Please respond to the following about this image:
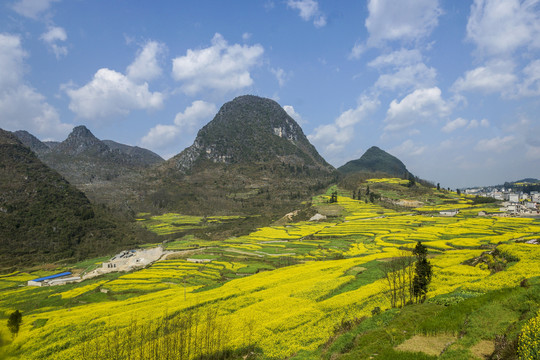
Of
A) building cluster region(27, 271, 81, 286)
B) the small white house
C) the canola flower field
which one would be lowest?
building cluster region(27, 271, 81, 286)

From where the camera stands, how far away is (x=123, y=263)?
5953cm

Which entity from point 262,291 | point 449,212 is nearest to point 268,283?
point 262,291

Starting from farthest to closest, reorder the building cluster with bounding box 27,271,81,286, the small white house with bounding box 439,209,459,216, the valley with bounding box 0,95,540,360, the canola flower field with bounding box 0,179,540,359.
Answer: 1. the small white house with bounding box 439,209,459,216
2. the building cluster with bounding box 27,271,81,286
3. the canola flower field with bounding box 0,179,540,359
4. the valley with bounding box 0,95,540,360

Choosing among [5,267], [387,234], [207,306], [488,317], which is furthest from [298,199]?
[488,317]

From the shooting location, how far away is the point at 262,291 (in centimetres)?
3072

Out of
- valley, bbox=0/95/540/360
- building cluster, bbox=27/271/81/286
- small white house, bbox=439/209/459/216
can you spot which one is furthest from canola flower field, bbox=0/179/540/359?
small white house, bbox=439/209/459/216

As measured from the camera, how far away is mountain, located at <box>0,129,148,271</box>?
68.8 m

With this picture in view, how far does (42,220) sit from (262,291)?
A: 257 feet

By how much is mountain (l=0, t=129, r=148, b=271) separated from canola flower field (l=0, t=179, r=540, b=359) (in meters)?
14.9

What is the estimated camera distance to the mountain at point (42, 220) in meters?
68.8

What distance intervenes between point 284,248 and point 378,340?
4862 centimetres

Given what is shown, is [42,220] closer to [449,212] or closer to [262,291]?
[262,291]

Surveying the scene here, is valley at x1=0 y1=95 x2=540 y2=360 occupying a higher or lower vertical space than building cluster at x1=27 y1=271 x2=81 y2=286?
higher

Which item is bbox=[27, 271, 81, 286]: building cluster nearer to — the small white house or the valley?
the valley
